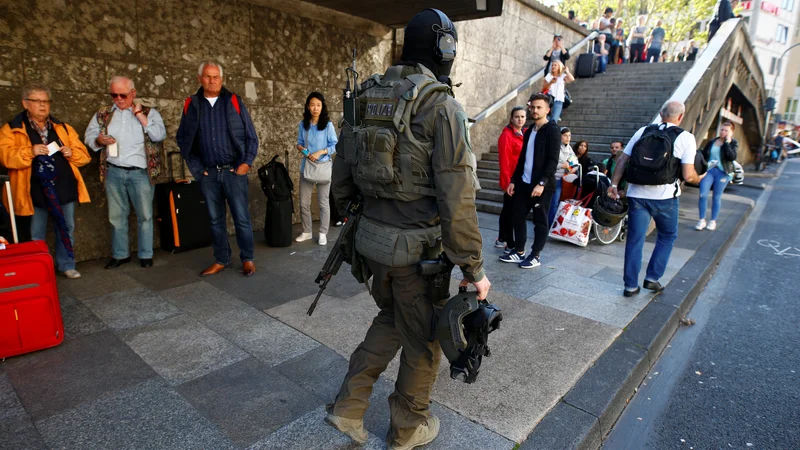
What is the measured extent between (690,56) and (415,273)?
70.9 feet

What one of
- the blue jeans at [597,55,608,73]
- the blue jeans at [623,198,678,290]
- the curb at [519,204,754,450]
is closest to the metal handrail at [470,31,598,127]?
the blue jeans at [597,55,608,73]

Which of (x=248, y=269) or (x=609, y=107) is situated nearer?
(x=248, y=269)

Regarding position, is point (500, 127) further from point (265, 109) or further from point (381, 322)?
point (381, 322)

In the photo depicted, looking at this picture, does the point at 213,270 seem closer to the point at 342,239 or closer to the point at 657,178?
the point at 342,239

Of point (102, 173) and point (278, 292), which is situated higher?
point (102, 173)

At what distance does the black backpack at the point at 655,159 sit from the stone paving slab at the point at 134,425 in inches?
160

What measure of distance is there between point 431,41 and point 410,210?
2.57ft

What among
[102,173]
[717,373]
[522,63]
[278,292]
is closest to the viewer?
[717,373]

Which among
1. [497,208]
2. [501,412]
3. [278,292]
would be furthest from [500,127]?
[501,412]

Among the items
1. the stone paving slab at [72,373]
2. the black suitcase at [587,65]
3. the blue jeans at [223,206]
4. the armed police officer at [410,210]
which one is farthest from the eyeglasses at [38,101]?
the black suitcase at [587,65]

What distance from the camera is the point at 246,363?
3.10m

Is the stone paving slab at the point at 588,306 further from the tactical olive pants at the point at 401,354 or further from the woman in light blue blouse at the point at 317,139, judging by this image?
the woman in light blue blouse at the point at 317,139

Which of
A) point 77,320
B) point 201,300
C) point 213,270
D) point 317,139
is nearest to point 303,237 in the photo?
point 317,139

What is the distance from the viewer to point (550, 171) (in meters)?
5.09
